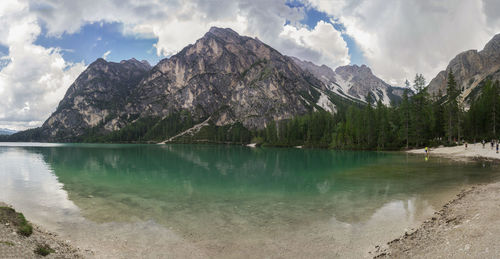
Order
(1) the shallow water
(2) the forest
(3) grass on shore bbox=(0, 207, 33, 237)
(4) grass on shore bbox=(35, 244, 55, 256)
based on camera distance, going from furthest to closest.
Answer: (2) the forest
(1) the shallow water
(3) grass on shore bbox=(0, 207, 33, 237)
(4) grass on shore bbox=(35, 244, 55, 256)

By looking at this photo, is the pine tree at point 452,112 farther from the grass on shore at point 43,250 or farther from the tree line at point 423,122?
the grass on shore at point 43,250

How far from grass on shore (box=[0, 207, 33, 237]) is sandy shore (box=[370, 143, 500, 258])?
17.6 m

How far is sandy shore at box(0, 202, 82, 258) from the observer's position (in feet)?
34.7

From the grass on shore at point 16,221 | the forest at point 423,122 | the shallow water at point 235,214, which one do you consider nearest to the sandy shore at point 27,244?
the grass on shore at point 16,221

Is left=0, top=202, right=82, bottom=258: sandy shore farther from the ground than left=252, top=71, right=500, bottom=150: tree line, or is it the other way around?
left=252, top=71, right=500, bottom=150: tree line

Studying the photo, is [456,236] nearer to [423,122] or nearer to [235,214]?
[235,214]

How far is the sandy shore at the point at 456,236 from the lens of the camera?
34.4 ft

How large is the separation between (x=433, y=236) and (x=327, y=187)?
54.3 feet

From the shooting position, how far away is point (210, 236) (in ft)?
49.1

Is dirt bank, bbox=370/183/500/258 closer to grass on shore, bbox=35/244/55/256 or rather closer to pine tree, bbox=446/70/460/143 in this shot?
grass on shore, bbox=35/244/55/256

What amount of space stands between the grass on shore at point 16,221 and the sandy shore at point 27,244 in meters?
0.06

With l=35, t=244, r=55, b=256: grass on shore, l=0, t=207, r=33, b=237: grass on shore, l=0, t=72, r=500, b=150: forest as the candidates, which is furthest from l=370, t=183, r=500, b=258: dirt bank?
l=0, t=72, r=500, b=150: forest

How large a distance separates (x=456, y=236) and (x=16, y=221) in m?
23.4

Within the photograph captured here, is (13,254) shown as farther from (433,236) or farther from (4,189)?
(4,189)
